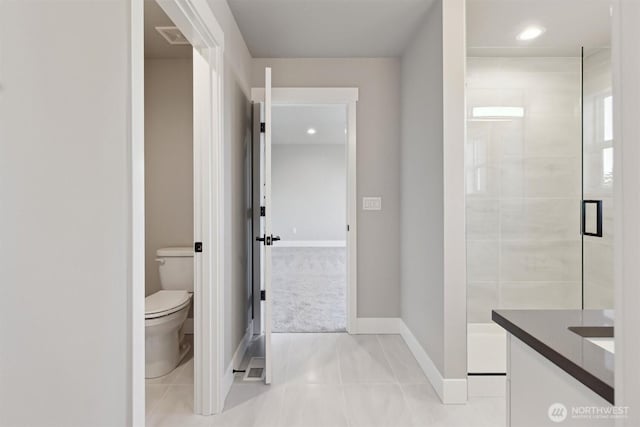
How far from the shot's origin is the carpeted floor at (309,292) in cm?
364

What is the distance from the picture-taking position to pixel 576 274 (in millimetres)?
2889

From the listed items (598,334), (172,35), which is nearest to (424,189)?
(598,334)

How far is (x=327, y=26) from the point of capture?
2.74 meters

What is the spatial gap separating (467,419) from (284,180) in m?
7.96

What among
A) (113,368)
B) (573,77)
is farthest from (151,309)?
(573,77)

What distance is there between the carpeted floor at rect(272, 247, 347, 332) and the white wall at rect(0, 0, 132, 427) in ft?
8.41

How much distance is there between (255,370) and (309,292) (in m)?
2.35

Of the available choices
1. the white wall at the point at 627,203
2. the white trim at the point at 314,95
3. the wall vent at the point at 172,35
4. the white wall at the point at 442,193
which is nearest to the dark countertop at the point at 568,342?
the white wall at the point at 627,203

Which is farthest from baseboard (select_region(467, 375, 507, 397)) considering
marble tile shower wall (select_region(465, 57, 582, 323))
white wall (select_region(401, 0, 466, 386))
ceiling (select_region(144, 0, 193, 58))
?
ceiling (select_region(144, 0, 193, 58))

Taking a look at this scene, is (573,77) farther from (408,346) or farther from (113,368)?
(113,368)

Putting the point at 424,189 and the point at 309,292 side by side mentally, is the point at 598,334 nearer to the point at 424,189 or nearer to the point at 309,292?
the point at 424,189

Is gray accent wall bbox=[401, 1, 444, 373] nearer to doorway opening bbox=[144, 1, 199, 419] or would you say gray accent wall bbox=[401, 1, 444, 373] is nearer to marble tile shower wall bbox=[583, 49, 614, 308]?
marble tile shower wall bbox=[583, 49, 614, 308]

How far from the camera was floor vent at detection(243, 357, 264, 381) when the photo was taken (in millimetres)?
2480

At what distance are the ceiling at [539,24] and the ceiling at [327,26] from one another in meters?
0.46
